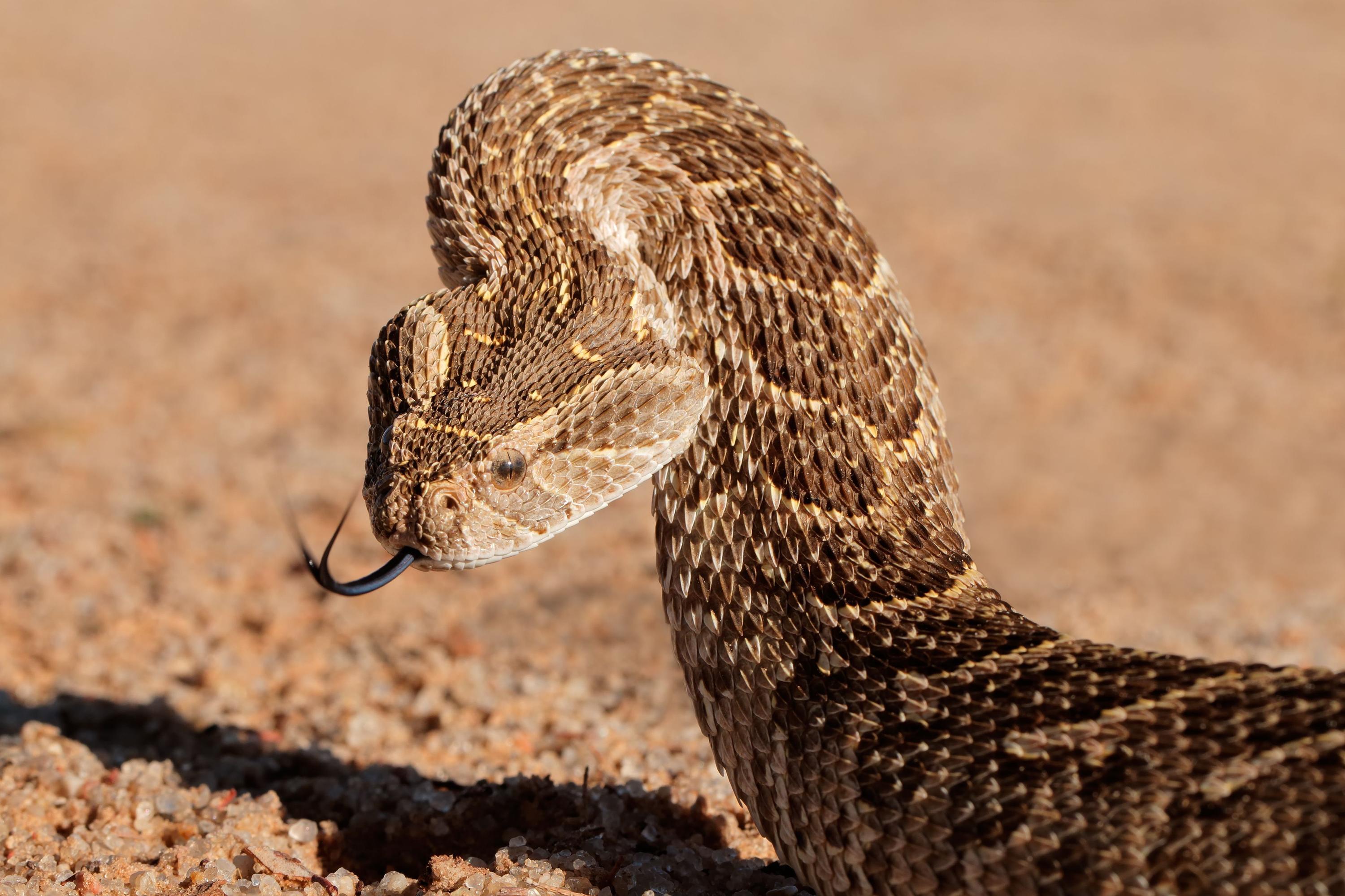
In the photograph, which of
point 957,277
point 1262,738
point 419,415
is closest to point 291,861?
point 419,415

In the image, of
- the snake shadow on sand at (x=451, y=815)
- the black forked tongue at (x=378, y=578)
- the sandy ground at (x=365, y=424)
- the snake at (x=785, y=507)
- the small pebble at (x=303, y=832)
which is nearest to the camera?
the snake at (x=785, y=507)

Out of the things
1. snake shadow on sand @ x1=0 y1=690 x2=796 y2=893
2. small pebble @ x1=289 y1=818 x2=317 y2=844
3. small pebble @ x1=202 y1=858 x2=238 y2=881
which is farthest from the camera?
small pebble @ x1=289 y1=818 x2=317 y2=844

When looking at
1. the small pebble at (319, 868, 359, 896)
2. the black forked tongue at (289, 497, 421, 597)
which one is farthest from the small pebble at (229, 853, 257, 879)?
the black forked tongue at (289, 497, 421, 597)

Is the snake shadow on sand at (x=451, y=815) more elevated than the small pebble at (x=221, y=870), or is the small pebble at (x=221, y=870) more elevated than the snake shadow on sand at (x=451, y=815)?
the snake shadow on sand at (x=451, y=815)

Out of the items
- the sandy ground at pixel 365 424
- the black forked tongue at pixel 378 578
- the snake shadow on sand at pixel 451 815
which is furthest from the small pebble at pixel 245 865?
the black forked tongue at pixel 378 578

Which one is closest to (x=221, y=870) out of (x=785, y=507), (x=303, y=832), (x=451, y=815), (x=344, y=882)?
(x=344, y=882)

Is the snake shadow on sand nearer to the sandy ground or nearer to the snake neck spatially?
the sandy ground

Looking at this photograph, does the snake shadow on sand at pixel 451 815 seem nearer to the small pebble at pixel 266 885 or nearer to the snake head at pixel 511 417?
the small pebble at pixel 266 885

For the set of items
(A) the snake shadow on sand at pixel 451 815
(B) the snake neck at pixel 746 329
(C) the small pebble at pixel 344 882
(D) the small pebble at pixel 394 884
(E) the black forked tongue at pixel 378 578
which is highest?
(B) the snake neck at pixel 746 329
